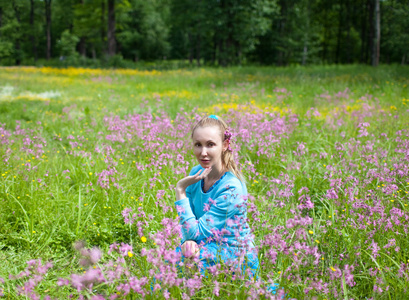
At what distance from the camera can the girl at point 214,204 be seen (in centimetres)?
203

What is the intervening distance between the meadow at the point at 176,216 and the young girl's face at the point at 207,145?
1.44ft

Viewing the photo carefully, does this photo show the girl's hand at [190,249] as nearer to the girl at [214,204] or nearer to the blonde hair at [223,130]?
the girl at [214,204]

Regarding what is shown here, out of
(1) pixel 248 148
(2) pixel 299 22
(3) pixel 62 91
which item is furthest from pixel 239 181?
(2) pixel 299 22

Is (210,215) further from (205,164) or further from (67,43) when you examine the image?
(67,43)

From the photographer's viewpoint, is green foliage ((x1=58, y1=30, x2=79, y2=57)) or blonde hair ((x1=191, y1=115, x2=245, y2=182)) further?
green foliage ((x1=58, y1=30, x2=79, y2=57))

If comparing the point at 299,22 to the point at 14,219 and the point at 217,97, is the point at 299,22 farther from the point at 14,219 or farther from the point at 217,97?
the point at 14,219

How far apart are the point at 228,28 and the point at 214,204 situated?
26886 mm

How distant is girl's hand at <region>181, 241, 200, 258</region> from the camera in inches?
80.0

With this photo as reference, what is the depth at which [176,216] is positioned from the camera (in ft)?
9.86

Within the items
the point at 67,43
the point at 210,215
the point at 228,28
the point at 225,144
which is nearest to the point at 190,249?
the point at 210,215

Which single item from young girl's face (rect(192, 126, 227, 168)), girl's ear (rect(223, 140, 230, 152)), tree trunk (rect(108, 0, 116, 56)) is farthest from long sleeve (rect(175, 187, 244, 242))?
tree trunk (rect(108, 0, 116, 56))

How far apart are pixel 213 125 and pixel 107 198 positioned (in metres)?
1.61

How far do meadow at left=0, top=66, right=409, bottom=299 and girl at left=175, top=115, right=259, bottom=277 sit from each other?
0.11 meters

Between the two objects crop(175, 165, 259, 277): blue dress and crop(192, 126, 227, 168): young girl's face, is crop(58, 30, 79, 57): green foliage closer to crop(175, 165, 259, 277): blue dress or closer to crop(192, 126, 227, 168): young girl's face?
crop(192, 126, 227, 168): young girl's face
